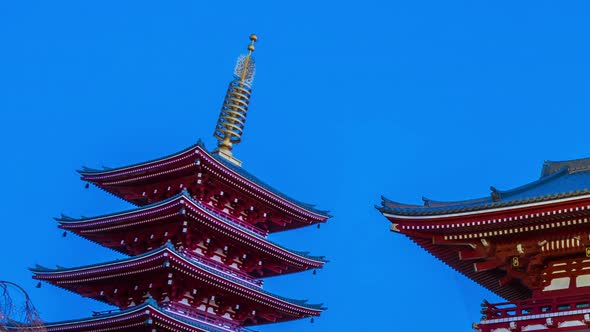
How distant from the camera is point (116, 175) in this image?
112 ft

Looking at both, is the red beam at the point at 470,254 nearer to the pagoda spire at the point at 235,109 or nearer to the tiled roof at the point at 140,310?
the tiled roof at the point at 140,310

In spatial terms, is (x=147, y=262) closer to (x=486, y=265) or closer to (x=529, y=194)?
(x=486, y=265)

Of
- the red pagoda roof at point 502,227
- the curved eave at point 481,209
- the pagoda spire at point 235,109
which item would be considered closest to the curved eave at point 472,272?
the red pagoda roof at point 502,227

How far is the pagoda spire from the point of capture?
37.5 metres

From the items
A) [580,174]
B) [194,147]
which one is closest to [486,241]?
[580,174]

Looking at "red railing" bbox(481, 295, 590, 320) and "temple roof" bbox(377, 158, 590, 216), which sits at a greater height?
"temple roof" bbox(377, 158, 590, 216)

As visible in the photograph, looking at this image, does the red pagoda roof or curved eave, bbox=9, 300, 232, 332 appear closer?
the red pagoda roof

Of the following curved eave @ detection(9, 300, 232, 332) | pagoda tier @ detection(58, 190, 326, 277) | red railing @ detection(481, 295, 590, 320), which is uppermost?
pagoda tier @ detection(58, 190, 326, 277)

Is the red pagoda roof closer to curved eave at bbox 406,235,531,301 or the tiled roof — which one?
curved eave at bbox 406,235,531,301

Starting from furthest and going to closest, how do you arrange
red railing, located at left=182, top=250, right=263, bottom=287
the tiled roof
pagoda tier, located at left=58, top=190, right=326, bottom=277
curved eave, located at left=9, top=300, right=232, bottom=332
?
red railing, located at left=182, top=250, right=263, bottom=287
pagoda tier, located at left=58, top=190, right=326, bottom=277
curved eave, located at left=9, top=300, right=232, bottom=332
the tiled roof

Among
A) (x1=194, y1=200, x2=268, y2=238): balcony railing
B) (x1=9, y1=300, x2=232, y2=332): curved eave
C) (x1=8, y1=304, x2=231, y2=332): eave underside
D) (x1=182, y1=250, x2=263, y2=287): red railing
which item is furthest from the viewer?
(x1=194, y1=200, x2=268, y2=238): balcony railing

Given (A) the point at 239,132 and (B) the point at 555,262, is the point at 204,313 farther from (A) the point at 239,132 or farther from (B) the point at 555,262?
(B) the point at 555,262

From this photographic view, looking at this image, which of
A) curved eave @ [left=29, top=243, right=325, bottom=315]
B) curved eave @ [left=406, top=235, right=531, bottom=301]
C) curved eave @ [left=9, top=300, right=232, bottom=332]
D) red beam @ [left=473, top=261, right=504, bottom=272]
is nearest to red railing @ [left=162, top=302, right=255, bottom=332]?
curved eave @ [left=9, top=300, right=232, bottom=332]

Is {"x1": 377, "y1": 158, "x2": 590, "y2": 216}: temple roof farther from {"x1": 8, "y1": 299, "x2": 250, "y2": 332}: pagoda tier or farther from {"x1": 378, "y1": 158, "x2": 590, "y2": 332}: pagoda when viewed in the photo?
{"x1": 8, "y1": 299, "x2": 250, "y2": 332}: pagoda tier
